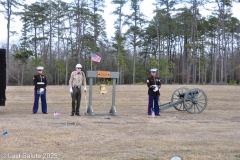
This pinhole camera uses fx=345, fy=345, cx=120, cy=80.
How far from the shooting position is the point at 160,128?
28.0ft

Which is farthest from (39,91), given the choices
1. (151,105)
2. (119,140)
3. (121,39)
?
(121,39)

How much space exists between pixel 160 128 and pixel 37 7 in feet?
120

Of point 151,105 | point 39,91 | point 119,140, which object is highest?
point 39,91

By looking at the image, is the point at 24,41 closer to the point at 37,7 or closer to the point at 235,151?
the point at 37,7

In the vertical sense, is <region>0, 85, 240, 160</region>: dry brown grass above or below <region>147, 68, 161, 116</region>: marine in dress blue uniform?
below

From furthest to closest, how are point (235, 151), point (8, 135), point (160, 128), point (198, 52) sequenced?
point (198, 52) → point (160, 128) → point (8, 135) → point (235, 151)

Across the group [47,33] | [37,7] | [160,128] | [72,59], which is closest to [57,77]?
[72,59]

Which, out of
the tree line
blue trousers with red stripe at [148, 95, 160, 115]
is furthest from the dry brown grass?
the tree line

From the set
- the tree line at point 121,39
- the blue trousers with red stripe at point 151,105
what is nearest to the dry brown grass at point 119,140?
the blue trousers with red stripe at point 151,105

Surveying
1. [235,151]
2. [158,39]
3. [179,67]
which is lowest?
[235,151]

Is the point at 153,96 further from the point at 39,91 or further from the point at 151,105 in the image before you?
the point at 39,91

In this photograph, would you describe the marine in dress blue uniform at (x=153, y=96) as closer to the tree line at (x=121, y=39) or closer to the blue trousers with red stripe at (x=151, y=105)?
the blue trousers with red stripe at (x=151, y=105)

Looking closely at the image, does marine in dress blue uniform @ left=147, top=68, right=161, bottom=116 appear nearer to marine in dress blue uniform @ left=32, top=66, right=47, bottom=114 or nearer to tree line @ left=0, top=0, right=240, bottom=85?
marine in dress blue uniform @ left=32, top=66, right=47, bottom=114

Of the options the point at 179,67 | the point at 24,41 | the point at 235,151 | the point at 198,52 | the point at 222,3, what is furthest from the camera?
the point at 179,67
